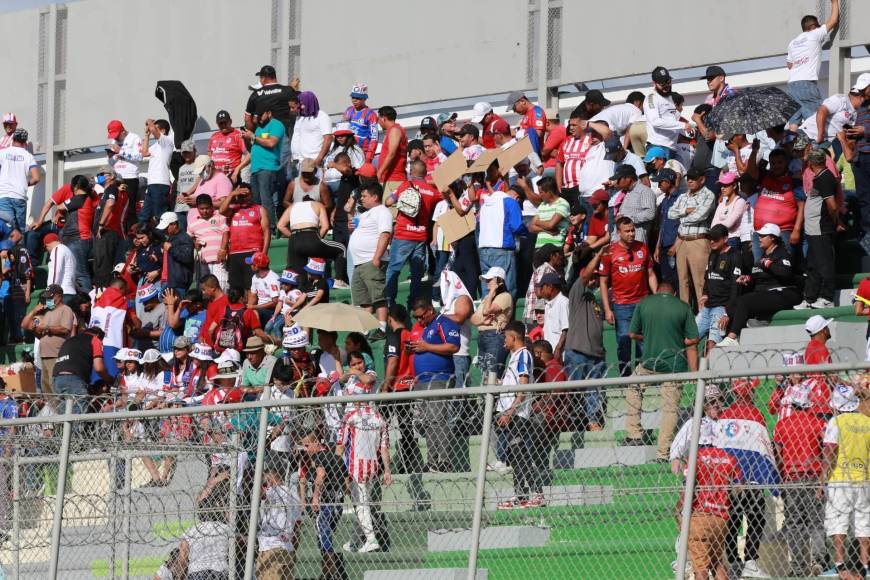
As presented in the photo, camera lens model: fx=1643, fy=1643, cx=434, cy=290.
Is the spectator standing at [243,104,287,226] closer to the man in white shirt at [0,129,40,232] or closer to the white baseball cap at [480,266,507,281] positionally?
the man in white shirt at [0,129,40,232]

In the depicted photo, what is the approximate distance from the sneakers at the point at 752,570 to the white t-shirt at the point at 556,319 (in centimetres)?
573

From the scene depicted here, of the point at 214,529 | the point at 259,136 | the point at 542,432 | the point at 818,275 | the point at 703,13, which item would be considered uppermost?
the point at 703,13

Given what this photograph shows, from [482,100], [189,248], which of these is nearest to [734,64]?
[482,100]

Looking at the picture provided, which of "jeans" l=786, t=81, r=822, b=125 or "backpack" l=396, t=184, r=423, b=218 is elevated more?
"jeans" l=786, t=81, r=822, b=125

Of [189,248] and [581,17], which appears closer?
[189,248]

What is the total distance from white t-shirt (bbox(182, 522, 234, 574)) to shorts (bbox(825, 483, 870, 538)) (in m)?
3.60

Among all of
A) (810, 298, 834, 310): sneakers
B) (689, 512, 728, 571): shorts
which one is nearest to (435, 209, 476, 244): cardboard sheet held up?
(810, 298, 834, 310): sneakers

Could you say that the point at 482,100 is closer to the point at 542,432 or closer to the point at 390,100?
the point at 390,100

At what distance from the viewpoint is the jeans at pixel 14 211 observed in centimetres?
2095

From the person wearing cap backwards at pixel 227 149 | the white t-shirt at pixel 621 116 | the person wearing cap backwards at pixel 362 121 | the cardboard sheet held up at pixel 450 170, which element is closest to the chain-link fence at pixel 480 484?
the cardboard sheet held up at pixel 450 170

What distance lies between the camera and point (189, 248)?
1836 cm

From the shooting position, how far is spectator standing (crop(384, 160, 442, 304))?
54.1ft

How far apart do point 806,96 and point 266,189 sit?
6.24m

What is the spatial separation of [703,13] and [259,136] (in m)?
5.39
